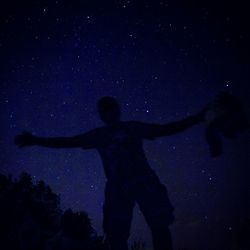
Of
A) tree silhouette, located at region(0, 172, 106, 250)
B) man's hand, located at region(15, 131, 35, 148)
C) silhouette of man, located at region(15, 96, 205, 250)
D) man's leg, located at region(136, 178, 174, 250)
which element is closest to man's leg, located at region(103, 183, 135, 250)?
silhouette of man, located at region(15, 96, 205, 250)

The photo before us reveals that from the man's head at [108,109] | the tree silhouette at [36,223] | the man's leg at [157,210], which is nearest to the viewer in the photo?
the man's leg at [157,210]

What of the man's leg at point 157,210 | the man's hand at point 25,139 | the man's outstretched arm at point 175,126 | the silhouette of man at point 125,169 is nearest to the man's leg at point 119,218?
the silhouette of man at point 125,169

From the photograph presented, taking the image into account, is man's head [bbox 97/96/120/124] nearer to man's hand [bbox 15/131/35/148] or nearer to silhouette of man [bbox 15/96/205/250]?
silhouette of man [bbox 15/96/205/250]

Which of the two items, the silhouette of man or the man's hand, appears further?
the man's hand

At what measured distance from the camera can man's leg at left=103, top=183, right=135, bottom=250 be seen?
10.0ft

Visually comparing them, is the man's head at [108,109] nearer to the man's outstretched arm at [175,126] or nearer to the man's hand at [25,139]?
Answer: the man's outstretched arm at [175,126]

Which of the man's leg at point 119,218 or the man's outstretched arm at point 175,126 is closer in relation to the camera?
the man's leg at point 119,218

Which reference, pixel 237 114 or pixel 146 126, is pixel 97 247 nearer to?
pixel 146 126

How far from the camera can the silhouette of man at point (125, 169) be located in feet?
10.0

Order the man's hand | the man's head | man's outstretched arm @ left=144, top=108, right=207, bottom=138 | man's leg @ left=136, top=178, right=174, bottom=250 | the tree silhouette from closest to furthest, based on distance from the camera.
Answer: man's leg @ left=136, top=178, right=174, bottom=250 < man's outstretched arm @ left=144, top=108, right=207, bottom=138 < the man's hand < the man's head < the tree silhouette

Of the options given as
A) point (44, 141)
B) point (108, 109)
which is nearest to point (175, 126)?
point (108, 109)

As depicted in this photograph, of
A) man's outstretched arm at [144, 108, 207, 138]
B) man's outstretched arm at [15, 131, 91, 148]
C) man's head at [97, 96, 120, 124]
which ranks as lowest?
man's outstretched arm at [15, 131, 91, 148]

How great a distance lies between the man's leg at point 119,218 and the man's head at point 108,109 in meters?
0.94

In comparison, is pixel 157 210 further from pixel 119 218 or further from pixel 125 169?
pixel 125 169
